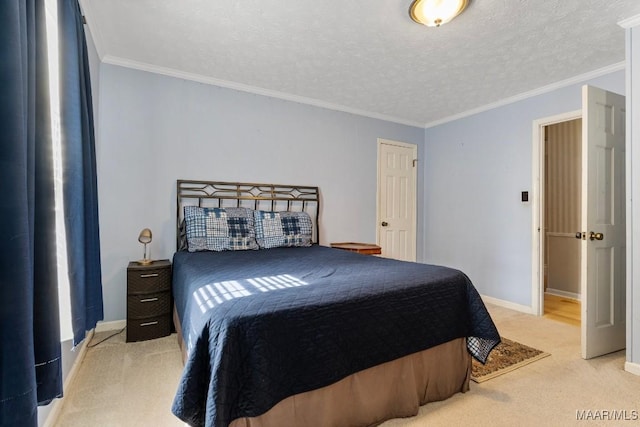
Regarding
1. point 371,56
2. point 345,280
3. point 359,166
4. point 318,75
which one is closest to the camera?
point 345,280

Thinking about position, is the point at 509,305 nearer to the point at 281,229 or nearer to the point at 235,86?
the point at 281,229

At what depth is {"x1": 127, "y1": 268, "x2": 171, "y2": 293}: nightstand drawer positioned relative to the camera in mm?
2637

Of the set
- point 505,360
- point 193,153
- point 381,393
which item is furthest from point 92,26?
point 505,360

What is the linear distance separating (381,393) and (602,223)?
221cm

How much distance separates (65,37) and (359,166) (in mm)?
3300

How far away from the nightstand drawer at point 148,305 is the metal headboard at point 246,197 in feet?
1.79

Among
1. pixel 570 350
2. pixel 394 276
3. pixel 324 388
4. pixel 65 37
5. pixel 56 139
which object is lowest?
pixel 570 350

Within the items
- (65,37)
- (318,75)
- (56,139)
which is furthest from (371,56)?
(56,139)

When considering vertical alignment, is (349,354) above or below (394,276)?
below

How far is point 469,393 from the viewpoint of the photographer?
1.92 meters

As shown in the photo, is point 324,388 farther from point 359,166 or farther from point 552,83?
point 552,83

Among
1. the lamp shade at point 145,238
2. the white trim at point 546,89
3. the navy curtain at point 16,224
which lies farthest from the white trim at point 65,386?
the white trim at point 546,89

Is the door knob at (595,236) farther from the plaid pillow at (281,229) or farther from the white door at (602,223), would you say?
the plaid pillow at (281,229)

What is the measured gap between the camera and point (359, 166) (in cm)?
433
